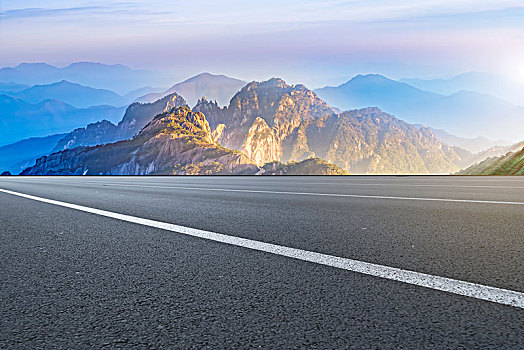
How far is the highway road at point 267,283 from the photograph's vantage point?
83.8 inches

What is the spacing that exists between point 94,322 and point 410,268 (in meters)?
2.14

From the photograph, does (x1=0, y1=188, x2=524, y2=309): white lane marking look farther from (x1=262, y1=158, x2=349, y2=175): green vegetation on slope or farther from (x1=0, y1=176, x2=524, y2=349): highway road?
(x1=262, y1=158, x2=349, y2=175): green vegetation on slope

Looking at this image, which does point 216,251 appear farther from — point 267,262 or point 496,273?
point 496,273

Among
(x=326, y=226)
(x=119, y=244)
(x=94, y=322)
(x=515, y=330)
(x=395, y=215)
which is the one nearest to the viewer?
(x=515, y=330)

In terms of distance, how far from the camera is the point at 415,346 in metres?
1.96

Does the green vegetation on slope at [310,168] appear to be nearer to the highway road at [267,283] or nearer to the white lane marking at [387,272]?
the highway road at [267,283]

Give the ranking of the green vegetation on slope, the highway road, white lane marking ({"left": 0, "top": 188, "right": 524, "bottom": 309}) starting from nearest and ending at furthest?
1. the highway road
2. white lane marking ({"left": 0, "top": 188, "right": 524, "bottom": 309})
3. the green vegetation on slope

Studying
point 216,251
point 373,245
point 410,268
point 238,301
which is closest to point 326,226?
point 373,245

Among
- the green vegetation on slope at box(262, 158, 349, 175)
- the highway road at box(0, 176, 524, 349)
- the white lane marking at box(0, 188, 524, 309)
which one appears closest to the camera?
the highway road at box(0, 176, 524, 349)

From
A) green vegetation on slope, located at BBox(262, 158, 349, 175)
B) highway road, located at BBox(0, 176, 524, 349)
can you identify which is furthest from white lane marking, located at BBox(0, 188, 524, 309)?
green vegetation on slope, located at BBox(262, 158, 349, 175)

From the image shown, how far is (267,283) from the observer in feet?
9.86

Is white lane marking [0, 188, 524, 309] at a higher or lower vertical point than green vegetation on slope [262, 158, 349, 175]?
lower

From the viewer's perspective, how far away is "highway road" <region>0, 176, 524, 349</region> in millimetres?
2129

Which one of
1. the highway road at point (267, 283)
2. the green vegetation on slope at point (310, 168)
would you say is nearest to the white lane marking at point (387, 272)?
the highway road at point (267, 283)
